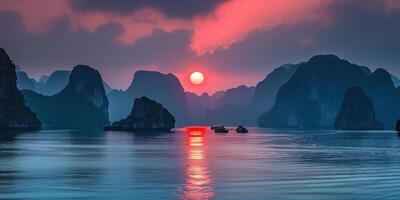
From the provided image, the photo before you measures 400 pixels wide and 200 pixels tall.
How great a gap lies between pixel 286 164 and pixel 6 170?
34201mm

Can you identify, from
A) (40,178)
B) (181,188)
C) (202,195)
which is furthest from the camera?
(40,178)

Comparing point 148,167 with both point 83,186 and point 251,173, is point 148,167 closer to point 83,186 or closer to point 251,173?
point 251,173

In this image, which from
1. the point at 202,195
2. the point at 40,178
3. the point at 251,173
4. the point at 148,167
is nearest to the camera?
the point at 202,195

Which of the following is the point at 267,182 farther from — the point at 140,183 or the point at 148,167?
the point at 148,167

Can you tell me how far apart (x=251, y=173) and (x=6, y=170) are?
27.1 meters

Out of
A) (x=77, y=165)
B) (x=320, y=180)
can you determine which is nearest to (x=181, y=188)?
(x=320, y=180)

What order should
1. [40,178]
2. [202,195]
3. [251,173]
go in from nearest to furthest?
[202,195]
[40,178]
[251,173]

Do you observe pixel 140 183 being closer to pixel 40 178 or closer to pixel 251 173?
pixel 40 178

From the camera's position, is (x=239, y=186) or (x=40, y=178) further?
(x=40, y=178)

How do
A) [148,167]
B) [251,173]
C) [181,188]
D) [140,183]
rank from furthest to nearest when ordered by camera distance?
[148,167]
[251,173]
[140,183]
[181,188]

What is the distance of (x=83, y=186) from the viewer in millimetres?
53094

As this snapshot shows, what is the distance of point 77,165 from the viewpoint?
79000 mm

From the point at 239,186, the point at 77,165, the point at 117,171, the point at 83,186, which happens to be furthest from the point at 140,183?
the point at 77,165

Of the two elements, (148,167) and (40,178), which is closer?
(40,178)
